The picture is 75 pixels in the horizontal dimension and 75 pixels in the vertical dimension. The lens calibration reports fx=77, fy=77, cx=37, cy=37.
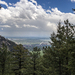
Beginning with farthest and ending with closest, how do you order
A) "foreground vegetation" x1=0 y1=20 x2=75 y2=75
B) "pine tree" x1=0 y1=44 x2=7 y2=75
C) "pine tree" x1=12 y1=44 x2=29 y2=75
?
1. "pine tree" x1=12 y1=44 x2=29 y2=75
2. "pine tree" x1=0 y1=44 x2=7 y2=75
3. "foreground vegetation" x1=0 y1=20 x2=75 y2=75

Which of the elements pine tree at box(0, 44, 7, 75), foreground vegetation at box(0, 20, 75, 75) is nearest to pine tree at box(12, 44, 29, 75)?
foreground vegetation at box(0, 20, 75, 75)

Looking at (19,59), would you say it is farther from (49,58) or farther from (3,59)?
(49,58)

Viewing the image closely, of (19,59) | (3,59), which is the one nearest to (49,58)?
(19,59)

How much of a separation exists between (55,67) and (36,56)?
5280mm

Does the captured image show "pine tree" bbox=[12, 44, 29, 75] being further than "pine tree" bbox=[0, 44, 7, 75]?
Yes

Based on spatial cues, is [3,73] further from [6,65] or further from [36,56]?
[36,56]

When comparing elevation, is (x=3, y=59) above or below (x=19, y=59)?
above

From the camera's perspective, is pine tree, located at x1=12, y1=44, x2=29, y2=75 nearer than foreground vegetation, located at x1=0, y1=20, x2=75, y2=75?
No

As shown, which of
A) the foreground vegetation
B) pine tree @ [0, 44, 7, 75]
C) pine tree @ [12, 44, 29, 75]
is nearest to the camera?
the foreground vegetation

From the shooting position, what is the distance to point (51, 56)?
456 inches

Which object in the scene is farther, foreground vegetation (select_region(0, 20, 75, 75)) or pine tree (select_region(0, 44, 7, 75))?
pine tree (select_region(0, 44, 7, 75))

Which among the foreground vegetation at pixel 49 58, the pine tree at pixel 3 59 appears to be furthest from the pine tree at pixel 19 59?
the pine tree at pixel 3 59

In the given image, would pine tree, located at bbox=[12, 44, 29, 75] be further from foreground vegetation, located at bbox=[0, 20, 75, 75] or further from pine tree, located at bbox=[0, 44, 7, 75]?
pine tree, located at bbox=[0, 44, 7, 75]

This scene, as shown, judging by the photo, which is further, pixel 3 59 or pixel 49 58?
pixel 3 59
